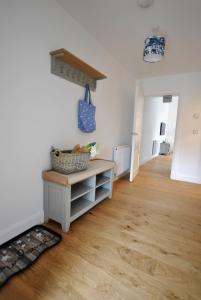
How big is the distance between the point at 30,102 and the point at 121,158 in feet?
6.98

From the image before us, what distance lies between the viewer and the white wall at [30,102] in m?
1.25

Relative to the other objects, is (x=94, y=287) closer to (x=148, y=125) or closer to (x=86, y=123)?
(x=86, y=123)

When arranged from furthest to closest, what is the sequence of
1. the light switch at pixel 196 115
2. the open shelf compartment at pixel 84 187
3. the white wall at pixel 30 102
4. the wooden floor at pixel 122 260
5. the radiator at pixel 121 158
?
the light switch at pixel 196 115, the radiator at pixel 121 158, the open shelf compartment at pixel 84 187, the white wall at pixel 30 102, the wooden floor at pixel 122 260

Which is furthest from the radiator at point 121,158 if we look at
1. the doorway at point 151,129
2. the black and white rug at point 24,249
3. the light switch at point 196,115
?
the black and white rug at point 24,249

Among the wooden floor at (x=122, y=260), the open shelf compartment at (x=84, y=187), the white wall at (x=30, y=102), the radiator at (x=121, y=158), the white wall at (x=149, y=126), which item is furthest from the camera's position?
the white wall at (x=149, y=126)

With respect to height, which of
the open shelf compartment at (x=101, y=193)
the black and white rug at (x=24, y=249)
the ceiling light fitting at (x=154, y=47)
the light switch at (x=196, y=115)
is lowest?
the black and white rug at (x=24, y=249)

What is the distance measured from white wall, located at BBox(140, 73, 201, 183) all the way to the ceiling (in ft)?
2.04

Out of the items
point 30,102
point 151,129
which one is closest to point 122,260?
point 30,102

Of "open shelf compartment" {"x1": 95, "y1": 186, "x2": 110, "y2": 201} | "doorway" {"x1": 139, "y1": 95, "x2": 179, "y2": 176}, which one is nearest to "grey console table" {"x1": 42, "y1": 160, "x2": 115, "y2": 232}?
"open shelf compartment" {"x1": 95, "y1": 186, "x2": 110, "y2": 201}

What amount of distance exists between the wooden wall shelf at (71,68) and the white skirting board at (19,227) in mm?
1498

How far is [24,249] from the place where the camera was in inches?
51.1

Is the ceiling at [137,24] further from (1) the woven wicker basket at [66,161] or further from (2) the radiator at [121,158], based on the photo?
(2) the radiator at [121,158]

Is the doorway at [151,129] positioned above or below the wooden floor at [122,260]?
above

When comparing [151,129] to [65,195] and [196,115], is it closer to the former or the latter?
[196,115]
